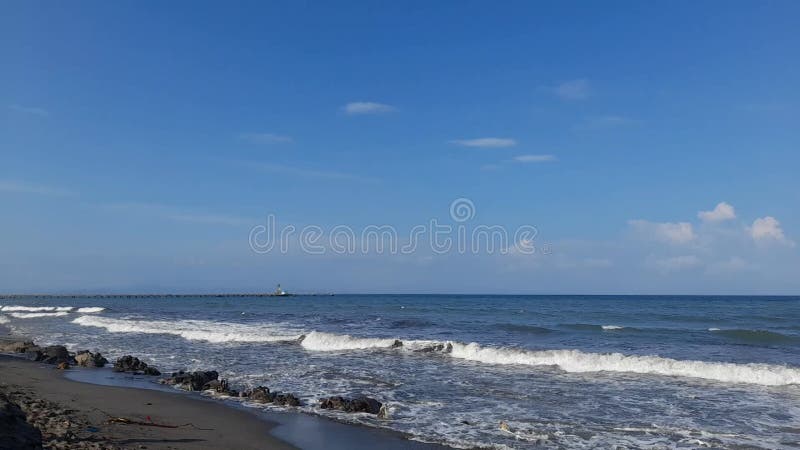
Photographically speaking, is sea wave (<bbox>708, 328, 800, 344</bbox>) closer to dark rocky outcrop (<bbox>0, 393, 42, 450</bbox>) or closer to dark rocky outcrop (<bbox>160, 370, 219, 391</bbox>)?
dark rocky outcrop (<bbox>160, 370, 219, 391</bbox>)

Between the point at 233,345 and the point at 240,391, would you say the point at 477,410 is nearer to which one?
the point at 240,391

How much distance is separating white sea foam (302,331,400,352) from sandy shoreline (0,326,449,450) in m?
10.6

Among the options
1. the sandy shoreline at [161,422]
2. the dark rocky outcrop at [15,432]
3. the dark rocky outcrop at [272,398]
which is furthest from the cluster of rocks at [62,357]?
the dark rocky outcrop at [15,432]

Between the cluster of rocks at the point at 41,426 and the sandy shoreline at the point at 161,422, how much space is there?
14mm

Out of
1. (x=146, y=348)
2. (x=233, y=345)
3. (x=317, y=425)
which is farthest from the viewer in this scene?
(x=233, y=345)

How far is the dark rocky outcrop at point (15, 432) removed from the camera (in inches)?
239

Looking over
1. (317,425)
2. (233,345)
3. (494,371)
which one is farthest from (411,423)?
(233,345)

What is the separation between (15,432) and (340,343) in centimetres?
1845

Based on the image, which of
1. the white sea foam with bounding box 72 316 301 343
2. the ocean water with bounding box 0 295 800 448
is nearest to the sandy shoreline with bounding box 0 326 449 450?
the ocean water with bounding box 0 295 800 448

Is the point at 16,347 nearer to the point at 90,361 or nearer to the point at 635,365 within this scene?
the point at 90,361

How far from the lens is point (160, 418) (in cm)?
1023

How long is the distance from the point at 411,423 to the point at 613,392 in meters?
6.43

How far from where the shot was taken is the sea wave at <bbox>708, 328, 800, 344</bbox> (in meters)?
27.1

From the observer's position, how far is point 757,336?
2897 cm
